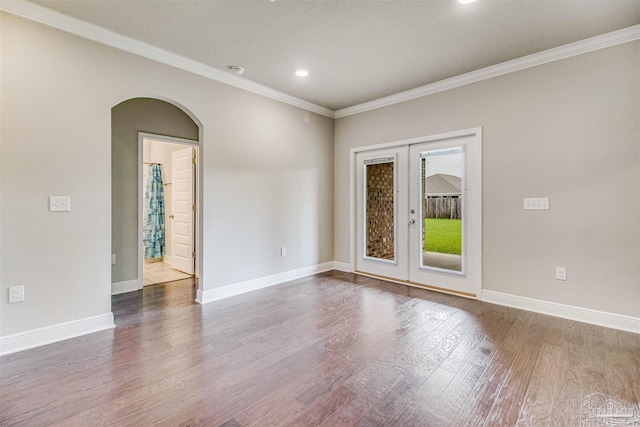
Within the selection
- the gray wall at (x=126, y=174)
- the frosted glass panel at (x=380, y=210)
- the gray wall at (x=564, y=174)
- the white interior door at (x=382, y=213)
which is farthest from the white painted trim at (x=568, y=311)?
the gray wall at (x=126, y=174)

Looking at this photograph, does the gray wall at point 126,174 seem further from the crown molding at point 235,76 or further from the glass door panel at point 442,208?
the glass door panel at point 442,208

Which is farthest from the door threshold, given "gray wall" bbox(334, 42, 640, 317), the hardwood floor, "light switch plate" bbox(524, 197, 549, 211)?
"light switch plate" bbox(524, 197, 549, 211)

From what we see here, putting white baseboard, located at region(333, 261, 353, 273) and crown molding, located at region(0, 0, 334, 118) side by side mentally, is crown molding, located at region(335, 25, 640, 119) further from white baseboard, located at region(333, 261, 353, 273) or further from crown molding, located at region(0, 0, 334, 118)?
white baseboard, located at region(333, 261, 353, 273)

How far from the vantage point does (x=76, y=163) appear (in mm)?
2637

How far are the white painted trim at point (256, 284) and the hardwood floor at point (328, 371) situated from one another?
31 centimetres

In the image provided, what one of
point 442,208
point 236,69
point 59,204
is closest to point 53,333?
point 59,204

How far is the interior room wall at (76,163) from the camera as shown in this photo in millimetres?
2365

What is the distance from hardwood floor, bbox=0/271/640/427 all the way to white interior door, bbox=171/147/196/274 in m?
1.72

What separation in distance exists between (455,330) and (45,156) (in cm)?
387

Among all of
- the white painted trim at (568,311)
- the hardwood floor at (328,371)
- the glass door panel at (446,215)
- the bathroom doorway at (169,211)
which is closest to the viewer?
the hardwood floor at (328,371)

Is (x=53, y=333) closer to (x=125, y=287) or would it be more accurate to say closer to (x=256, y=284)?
(x=125, y=287)

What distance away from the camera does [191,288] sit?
4.15 meters

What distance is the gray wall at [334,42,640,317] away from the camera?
2762mm

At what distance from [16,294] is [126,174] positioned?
6.59ft
